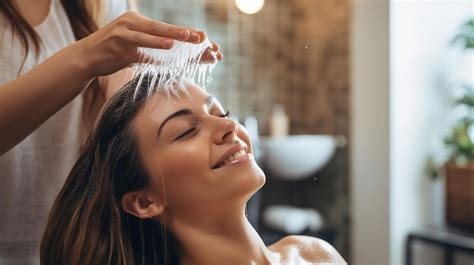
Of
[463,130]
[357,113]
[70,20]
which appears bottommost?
[463,130]

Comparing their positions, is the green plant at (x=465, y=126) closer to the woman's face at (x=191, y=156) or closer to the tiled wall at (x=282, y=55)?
the tiled wall at (x=282, y=55)

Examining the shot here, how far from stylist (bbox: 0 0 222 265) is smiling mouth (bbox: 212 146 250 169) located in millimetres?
91

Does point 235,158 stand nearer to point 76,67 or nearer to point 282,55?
point 76,67

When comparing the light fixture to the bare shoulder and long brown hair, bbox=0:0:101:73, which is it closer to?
long brown hair, bbox=0:0:101:73

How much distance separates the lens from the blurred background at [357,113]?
72cm

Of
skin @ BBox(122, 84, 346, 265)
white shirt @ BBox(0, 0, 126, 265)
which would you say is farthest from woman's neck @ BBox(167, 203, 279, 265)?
white shirt @ BBox(0, 0, 126, 265)

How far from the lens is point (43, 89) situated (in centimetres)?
38

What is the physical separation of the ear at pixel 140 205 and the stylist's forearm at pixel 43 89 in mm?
104

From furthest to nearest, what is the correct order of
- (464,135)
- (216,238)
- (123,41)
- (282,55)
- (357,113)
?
1. (464,135)
2. (282,55)
3. (357,113)
4. (216,238)
5. (123,41)

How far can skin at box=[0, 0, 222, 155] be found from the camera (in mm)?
362

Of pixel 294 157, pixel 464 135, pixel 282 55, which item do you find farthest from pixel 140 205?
pixel 464 135

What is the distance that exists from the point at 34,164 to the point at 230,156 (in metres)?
0.21

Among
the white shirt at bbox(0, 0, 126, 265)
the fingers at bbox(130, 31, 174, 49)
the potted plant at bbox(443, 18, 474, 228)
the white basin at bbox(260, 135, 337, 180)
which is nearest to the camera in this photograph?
the fingers at bbox(130, 31, 174, 49)

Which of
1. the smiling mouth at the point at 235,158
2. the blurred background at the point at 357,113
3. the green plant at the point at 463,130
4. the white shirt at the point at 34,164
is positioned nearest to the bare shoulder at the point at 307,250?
the blurred background at the point at 357,113
